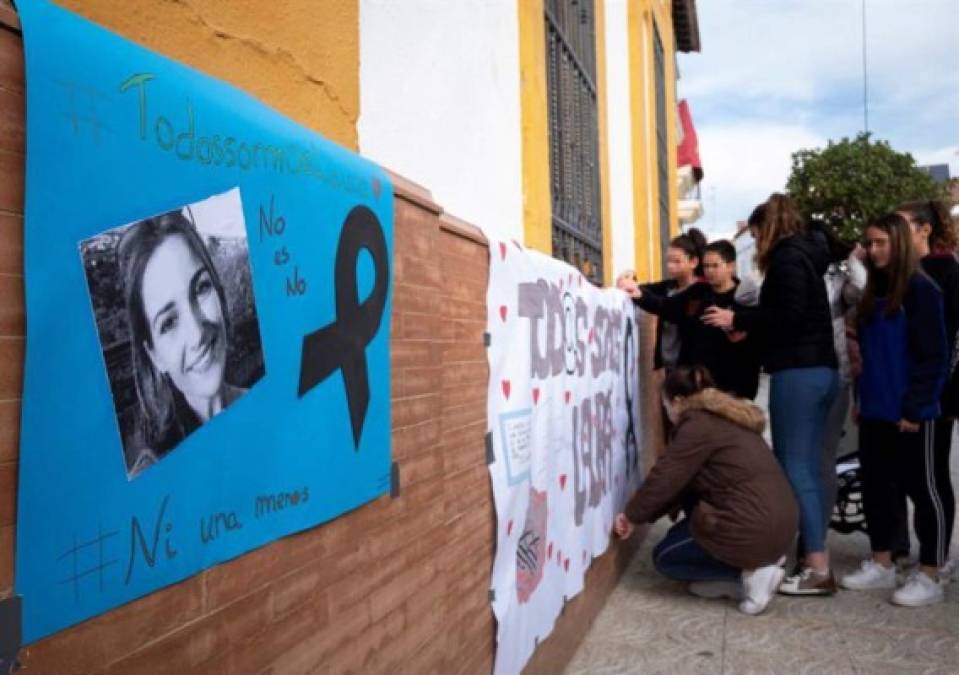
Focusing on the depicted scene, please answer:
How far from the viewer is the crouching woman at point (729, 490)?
4.80 m

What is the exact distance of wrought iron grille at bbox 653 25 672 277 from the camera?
13.4 m

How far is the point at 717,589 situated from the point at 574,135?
3.43 meters

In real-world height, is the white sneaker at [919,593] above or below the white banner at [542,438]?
Result: below

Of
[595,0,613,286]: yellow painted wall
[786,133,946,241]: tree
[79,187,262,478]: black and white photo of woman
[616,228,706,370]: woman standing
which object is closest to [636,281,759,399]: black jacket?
[616,228,706,370]: woman standing

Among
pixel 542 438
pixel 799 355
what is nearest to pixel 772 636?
pixel 799 355

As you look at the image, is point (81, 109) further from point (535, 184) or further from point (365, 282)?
point (535, 184)

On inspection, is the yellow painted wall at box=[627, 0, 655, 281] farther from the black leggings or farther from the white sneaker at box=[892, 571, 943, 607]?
the white sneaker at box=[892, 571, 943, 607]

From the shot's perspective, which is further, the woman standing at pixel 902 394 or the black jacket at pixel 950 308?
the black jacket at pixel 950 308

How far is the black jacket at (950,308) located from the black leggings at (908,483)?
14cm

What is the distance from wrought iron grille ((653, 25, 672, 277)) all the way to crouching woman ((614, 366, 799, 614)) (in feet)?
27.2

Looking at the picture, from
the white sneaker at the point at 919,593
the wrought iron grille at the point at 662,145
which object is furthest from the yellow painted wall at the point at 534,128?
the wrought iron grille at the point at 662,145

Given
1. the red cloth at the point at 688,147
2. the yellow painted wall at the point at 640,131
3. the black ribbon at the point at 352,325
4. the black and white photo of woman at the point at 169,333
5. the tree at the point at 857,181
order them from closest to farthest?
the black and white photo of woman at the point at 169,333
the black ribbon at the point at 352,325
the yellow painted wall at the point at 640,131
the red cloth at the point at 688,147
the tree at the point at 857,181

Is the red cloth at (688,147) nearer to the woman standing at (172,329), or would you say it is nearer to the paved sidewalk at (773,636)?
the paved sidewalk at (773,636)

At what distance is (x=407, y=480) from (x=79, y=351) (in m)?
1.30
